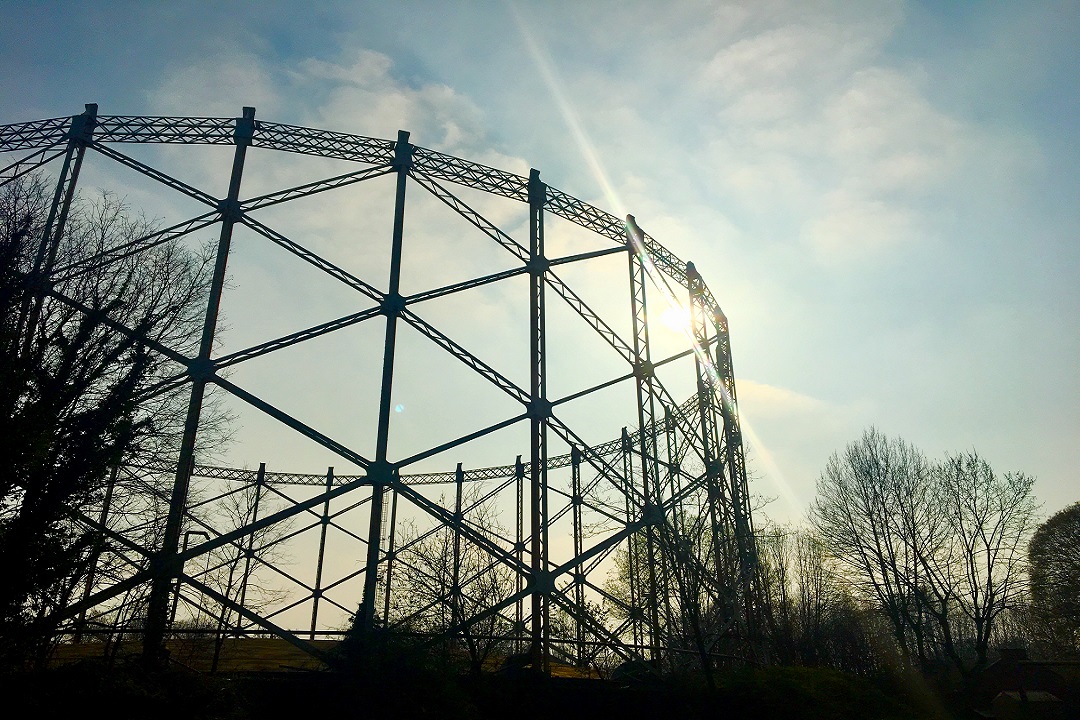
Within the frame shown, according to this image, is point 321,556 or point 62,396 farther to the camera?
point 321,556

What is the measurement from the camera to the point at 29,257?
33.0ft

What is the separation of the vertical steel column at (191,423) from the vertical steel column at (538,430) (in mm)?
5106

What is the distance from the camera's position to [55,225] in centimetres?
1192

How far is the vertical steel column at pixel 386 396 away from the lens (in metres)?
10.5

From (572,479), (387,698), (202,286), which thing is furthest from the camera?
(572,479)

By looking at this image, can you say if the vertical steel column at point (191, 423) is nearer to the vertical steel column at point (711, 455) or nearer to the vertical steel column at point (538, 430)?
the vertical steel column at point (538, 430)

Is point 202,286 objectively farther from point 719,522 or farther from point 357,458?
point 719,522

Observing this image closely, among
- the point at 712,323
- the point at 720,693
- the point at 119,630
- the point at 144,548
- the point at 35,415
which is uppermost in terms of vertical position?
the point at 712,323

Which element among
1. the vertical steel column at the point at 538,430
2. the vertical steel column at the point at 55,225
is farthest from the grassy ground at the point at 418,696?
the vertical steel column at the point at 55,225

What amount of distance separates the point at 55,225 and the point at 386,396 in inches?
245

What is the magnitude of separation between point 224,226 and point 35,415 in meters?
4.59

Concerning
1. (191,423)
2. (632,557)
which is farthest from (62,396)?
(632,557)

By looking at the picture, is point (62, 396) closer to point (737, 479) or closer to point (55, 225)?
point (55, 225)

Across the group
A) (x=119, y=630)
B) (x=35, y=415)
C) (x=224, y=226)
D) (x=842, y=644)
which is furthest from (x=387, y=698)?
(x=842, y=644)
